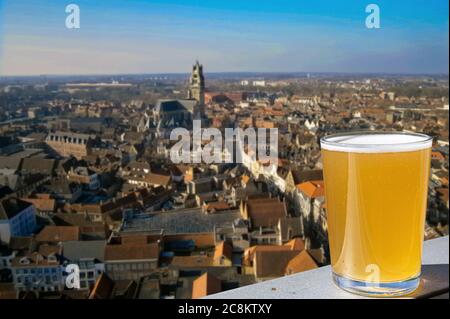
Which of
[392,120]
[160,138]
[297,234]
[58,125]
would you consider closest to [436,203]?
[297,234]

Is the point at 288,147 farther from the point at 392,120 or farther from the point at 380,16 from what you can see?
the point at 380,16

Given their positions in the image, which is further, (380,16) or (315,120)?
(315,120)

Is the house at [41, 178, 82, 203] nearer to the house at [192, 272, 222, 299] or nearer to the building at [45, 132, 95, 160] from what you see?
the building at [45, 132, 95, 160]

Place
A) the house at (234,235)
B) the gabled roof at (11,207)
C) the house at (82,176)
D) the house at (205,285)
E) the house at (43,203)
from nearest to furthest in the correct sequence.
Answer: the gabled roof at (11,207) → the house at (205,285) → the house at (43,203) → the house at (82,176) → the house at (234,235)

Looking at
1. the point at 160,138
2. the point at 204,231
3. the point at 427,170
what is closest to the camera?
the point at 427,170

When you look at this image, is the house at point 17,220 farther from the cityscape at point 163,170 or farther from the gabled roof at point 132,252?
the gabled roof at point 132,252

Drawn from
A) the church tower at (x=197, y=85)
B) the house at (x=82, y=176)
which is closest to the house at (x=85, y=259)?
the house at (x=82, y=176)

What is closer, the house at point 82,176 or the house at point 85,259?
the house at point 85,259
